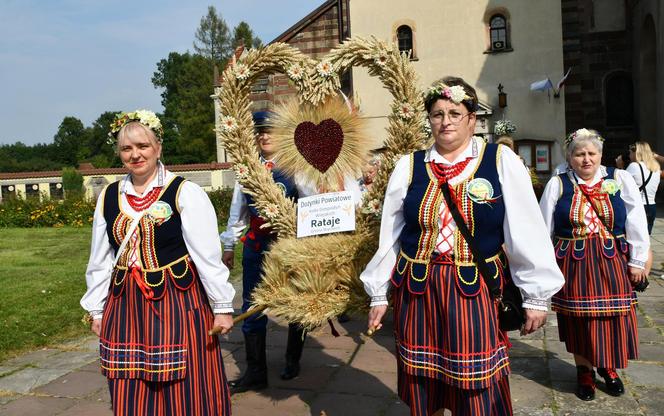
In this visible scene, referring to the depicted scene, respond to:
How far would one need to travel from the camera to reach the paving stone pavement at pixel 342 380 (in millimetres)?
4035

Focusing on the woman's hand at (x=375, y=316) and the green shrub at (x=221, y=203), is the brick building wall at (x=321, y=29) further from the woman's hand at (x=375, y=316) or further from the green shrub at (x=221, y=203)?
the woman's hand at (x=375, y=316)

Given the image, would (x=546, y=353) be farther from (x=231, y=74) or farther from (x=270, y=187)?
(x=231, y=74)

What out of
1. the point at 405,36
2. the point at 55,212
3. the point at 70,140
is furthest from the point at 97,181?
the point at 70,140

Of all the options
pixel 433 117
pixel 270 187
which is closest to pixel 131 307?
pixel 270 187

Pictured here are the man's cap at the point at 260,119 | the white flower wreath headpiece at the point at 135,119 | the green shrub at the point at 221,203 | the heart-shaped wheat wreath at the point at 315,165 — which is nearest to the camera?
the white flower wreath headpiece at the point at 135,119

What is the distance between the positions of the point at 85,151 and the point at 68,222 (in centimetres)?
5242

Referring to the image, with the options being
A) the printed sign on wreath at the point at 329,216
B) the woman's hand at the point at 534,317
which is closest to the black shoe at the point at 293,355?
the printed sign on wreath at the point at 329,216

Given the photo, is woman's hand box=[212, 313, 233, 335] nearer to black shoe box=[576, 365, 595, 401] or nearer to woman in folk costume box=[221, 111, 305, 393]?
woman in folk costume box=[221, 111, 305, 393]

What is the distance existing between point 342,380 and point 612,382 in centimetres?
192

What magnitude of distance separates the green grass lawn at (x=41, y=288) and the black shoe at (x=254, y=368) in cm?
256

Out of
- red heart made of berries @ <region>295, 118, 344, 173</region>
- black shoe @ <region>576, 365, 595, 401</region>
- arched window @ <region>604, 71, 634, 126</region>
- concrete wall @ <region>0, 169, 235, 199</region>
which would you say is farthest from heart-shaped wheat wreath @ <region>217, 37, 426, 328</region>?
arched window @ <region>604, 71, 634, 126</region>

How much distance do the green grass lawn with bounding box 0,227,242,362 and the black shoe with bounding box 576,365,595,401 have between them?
4.84 meters

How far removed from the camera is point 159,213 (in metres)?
2.94

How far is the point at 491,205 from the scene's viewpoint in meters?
2.68
